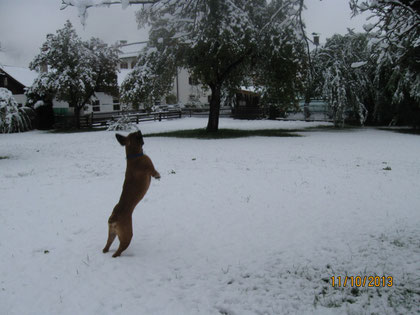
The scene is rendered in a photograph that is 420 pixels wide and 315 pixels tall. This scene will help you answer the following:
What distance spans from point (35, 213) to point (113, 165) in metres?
5.50

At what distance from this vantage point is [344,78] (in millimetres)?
24672

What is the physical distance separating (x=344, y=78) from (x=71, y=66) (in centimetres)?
2311

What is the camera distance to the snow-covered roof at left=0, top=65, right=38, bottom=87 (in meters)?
38.0

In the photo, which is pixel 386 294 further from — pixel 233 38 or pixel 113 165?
pixel 233 38

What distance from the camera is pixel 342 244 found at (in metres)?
5.44

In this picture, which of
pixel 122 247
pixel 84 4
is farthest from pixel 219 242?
pixel 84 4

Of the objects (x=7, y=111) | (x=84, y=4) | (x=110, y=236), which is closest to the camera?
(x=84, y=4)

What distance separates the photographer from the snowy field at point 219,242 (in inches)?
156

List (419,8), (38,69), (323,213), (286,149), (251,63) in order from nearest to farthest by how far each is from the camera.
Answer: (419,8), (323,213), (286,149), (251,63), (38,69)

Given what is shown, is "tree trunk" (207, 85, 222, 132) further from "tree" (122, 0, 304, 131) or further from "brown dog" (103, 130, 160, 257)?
"brown dog" (103, 130, 160, 257)

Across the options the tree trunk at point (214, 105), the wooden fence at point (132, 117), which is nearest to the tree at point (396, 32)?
the tree trunk at point (214, 105)

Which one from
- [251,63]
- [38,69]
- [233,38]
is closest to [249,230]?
[233,38]

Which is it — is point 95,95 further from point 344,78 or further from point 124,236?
point 124,236
